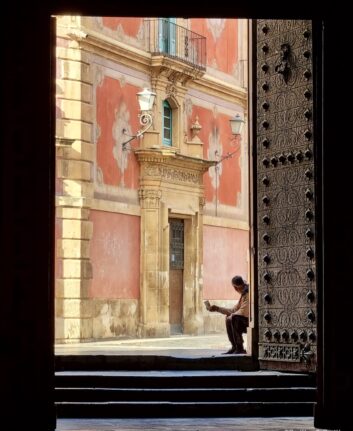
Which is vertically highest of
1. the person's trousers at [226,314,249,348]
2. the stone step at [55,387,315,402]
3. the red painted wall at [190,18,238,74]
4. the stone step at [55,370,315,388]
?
the red painted wall at [190,18,238,74]

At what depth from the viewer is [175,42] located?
1158 inches

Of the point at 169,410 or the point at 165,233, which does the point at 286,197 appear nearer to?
the point at 169,410

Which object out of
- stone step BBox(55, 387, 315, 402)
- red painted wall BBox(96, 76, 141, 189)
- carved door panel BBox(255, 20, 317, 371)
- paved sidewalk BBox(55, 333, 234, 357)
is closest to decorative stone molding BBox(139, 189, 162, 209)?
red painted wall BBox(96, 76, 141, 189)

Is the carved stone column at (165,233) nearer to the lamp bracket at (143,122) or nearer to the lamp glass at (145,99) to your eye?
the lamp bracket at (143,122)

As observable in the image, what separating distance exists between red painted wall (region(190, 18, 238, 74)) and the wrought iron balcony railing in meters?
0.33

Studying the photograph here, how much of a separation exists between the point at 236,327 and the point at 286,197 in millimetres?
1863

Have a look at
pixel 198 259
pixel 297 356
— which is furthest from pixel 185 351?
pixel 198 259

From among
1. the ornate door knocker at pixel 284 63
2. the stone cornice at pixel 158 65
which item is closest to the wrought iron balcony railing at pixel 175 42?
the stone cornice at pixel 158 65

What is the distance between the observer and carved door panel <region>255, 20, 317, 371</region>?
45.0ft

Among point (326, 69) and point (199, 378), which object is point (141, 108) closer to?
point (199, 378)

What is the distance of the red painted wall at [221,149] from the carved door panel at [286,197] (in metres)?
15.9

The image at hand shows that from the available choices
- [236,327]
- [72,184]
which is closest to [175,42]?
[72,184]

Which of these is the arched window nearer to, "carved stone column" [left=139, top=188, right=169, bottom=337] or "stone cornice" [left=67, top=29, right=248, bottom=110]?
"stone cornice" [left=67, top=29, right=248, bottom=110]

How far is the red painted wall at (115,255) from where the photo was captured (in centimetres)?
2614
